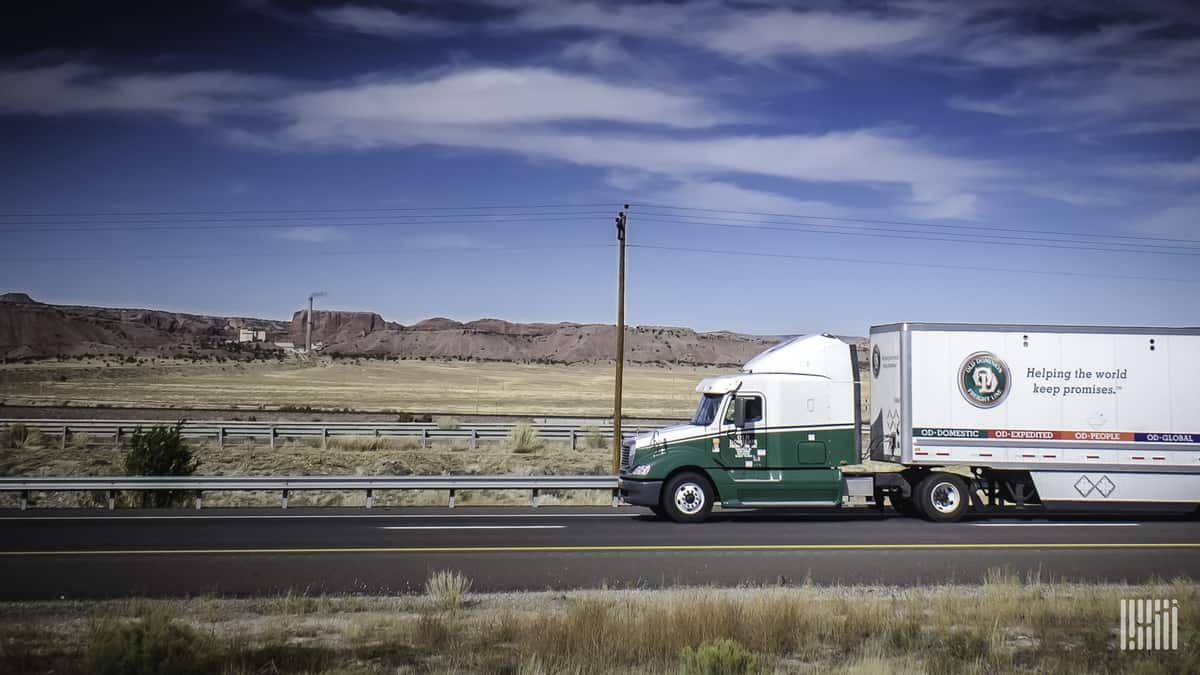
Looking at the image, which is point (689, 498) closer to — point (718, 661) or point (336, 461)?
point (718, 661)

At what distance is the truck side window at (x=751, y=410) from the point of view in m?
18.6

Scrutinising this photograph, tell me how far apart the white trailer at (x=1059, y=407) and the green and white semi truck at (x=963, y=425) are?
0.02 m

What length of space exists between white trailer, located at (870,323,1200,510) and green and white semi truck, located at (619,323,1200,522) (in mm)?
19

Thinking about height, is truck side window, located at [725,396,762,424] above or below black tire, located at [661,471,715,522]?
above

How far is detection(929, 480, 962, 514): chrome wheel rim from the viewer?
1886 cm

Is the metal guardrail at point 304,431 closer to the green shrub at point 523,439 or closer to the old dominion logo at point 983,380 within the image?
the green shrub at point 523,439

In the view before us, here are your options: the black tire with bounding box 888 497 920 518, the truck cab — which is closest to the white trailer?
the truck cab

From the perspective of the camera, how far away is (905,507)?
2011 cm

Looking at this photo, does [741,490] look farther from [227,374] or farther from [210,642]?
[227,374]

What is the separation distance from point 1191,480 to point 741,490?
8.32 m

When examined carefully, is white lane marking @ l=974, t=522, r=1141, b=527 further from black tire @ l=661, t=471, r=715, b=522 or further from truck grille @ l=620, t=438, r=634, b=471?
truck grille @ l=620, t=438, r=634, b=471

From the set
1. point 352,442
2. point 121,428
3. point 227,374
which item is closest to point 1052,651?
point 352,442

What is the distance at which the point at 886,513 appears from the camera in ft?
67.9

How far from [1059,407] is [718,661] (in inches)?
527
